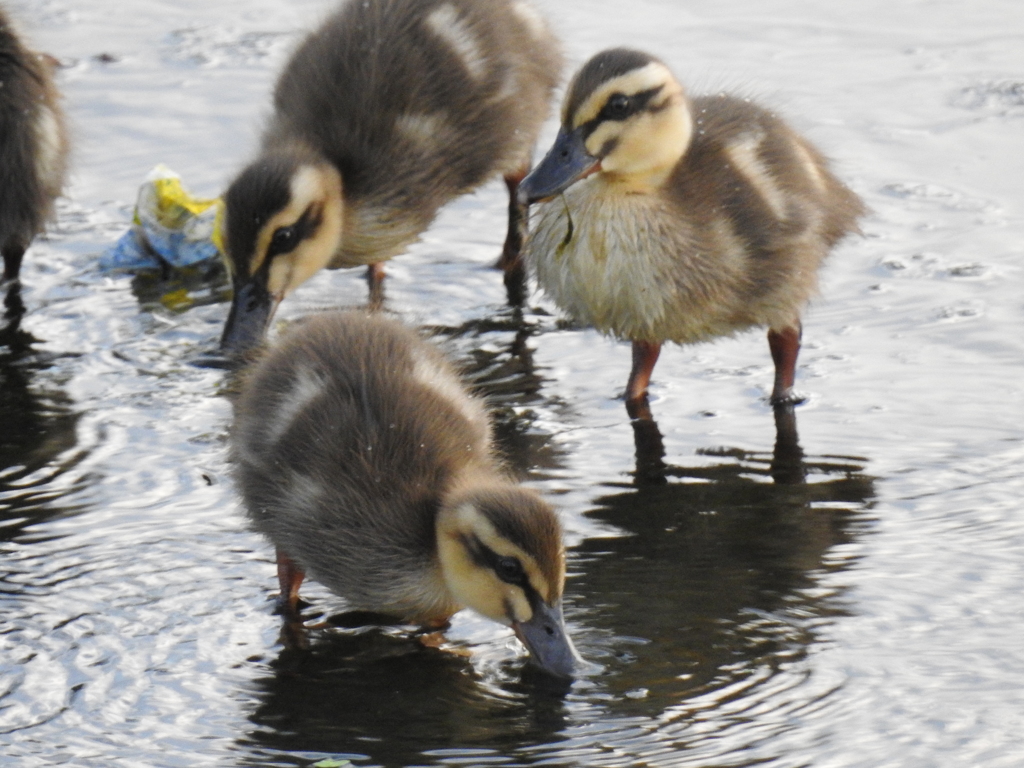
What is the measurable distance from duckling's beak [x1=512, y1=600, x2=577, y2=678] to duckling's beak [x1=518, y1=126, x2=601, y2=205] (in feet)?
5.03

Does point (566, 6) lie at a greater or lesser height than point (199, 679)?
greater

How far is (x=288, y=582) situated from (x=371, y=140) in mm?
1961

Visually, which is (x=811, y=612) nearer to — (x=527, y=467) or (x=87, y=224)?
(x=527, y=467)

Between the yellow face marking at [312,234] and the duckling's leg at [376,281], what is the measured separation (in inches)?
15.8

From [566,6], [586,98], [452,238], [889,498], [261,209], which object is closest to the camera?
[889,498]

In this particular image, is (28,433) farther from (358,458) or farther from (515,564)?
(515,564)

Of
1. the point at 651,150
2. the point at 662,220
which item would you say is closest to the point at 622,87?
the point at 651,150

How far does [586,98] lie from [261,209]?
3.29 feet

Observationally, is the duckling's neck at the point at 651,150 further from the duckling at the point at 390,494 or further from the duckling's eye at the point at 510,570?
the duckling's eye at the point at 510,570

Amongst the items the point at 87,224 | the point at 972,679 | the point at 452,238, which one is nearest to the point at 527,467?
the point at 972,679

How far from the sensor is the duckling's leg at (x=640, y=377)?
472 centimetres

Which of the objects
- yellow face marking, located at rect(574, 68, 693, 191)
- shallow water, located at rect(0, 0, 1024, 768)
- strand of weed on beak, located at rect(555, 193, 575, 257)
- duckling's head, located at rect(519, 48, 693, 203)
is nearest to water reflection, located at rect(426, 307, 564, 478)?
shallow water, located at rect(0, 0, 1024, 768)

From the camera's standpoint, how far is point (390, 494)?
3543mm

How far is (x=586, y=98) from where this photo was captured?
4484 millimetres
